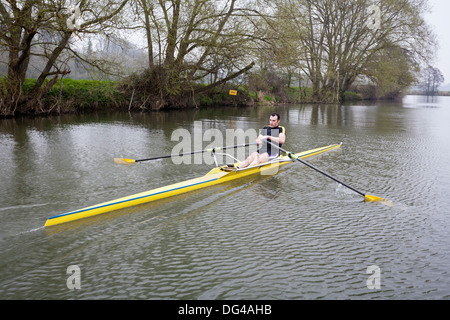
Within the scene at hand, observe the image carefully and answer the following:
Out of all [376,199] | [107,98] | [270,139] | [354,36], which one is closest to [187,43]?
[107,98]

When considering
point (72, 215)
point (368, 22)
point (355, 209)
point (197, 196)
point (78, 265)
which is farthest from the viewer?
point (368, 22)

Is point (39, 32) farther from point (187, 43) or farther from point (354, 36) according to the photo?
point (354, 36)

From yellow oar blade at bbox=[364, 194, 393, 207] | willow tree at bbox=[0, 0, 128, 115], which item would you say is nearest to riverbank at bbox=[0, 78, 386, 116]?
willow tree at bbox=[0, 0, 128, 115]

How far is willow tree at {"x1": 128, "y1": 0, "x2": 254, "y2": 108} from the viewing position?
1894 cm

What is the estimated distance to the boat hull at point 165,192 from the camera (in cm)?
474

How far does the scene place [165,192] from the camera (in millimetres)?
5781

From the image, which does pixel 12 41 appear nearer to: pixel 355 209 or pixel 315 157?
pixel 315 157

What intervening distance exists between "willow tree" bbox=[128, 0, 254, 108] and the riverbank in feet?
3.20

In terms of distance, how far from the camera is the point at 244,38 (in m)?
19.7

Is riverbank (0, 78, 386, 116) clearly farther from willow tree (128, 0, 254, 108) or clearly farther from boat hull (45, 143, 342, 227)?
boat hull (45, 143, 342, 227)

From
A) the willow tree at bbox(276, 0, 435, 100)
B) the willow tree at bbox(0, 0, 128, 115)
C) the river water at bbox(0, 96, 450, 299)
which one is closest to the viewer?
the river water at bbox(0, 96, 450, 299)

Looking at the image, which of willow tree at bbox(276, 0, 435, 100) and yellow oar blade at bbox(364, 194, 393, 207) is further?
willow tree at bbox(276, 0, 435, 100)

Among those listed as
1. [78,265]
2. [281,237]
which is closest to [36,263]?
[78,265]

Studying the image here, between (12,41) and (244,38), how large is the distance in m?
11.1
